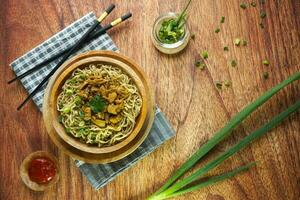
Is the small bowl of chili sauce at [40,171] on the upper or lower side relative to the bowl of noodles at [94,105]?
lower

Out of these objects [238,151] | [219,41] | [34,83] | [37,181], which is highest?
[219,41]

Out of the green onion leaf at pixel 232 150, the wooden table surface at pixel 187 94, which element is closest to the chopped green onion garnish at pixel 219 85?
the wooden table surface at pixel 187 94

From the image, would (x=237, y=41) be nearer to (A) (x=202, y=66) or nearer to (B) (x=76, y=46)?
(A) (x=202, y=66)

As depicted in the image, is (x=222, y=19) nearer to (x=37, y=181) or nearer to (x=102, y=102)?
(x=102, y=102)

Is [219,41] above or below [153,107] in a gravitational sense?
above

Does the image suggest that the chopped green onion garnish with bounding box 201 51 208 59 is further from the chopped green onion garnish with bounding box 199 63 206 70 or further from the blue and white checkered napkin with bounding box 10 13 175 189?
the blue and white checkered napkin with bounding box 10 13 175 189

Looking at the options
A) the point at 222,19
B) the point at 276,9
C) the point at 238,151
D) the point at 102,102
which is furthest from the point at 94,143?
the point at 276,9

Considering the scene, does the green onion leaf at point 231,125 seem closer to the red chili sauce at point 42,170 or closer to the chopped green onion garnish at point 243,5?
the chopped green onion garnish at point 243,5
